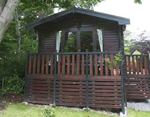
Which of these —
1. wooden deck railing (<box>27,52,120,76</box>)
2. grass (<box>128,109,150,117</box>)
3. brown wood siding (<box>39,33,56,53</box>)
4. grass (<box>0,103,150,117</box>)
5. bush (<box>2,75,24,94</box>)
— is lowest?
grass (<box>128,109,150,117</box>)

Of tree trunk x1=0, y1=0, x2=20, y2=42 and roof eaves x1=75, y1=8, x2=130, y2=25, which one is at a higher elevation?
roof eaves x1=75, y1=8, x2=130, y2=25

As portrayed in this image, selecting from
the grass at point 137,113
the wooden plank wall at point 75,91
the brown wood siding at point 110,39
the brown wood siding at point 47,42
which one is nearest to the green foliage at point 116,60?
the wooden plank wall at point 75,91

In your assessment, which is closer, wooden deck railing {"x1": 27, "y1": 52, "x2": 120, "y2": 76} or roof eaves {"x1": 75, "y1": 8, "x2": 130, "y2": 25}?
wooden deck railing {"x1": 27, "y1": 52, "x2": 120, "y2": 76}

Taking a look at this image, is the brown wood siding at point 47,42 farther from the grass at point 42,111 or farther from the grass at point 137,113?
the grass at point 137,113

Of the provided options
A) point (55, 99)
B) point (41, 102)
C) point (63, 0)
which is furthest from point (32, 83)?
point (63, 0)

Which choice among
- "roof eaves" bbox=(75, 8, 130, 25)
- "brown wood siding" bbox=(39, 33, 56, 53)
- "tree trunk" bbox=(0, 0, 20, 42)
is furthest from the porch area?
"tree trunk" bbox=(0, 0, 20, 42)

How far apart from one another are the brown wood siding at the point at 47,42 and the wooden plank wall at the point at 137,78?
397 centimetres

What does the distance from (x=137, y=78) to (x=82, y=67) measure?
2934mm

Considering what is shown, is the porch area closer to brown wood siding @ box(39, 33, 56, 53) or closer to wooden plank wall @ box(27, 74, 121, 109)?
wooden plank wall @ box(27, 74, 121, 109)

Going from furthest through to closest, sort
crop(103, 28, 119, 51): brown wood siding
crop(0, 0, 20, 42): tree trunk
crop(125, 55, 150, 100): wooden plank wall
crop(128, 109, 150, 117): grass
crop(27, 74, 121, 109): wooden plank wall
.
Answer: crop(103, 28, 119, 51): brown wood siding → crop(125, 55, 150, 100): wooden plank wall → crop(27, 74, 121, 109): wooden plank wall → crop(128, 109, 150, 117): grass → crop(0, 0, 20, 42): tree trunk

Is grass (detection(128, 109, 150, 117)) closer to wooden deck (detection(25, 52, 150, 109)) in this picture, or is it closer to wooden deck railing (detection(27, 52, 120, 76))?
wooden deck (detection(25, 52, 150, 109))

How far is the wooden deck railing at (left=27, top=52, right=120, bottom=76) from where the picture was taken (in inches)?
182

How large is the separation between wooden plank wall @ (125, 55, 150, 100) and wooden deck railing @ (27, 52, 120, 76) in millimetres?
1742

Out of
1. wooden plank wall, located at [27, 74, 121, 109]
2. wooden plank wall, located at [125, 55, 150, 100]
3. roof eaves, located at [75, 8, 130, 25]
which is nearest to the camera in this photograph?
wooden plank wall, located at [27, 74, 121, 109]
